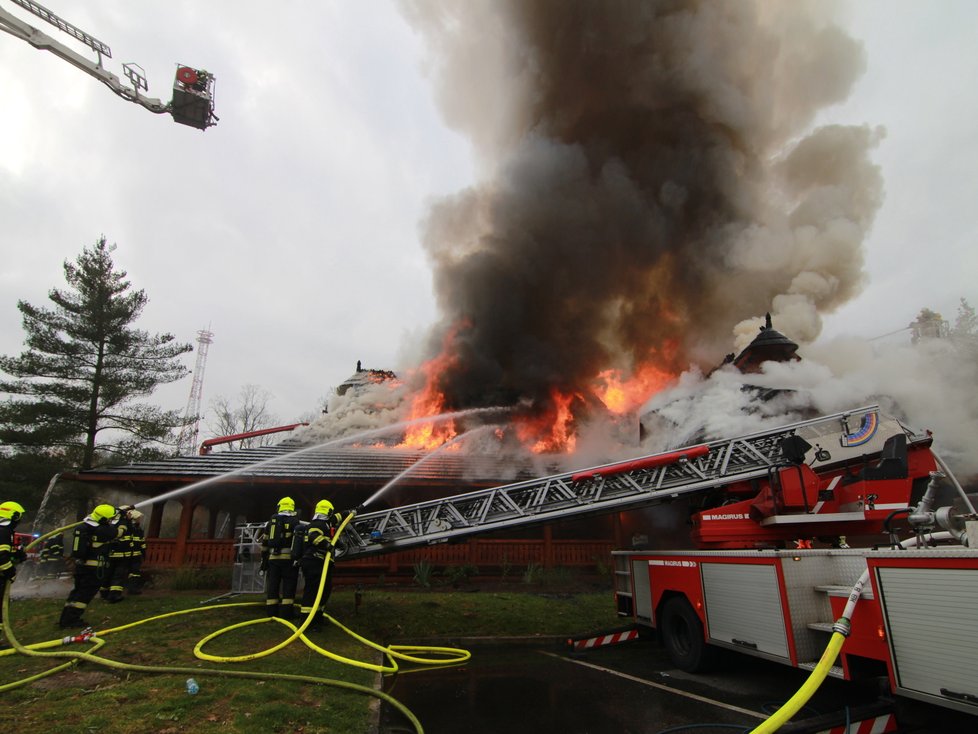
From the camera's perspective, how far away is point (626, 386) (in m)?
18.3

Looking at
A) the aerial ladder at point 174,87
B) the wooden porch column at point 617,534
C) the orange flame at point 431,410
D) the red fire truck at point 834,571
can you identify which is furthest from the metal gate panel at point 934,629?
the aerial ladder at point 174,87

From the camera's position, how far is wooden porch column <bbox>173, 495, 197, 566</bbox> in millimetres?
13102

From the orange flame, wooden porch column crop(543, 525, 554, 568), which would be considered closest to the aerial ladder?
the orange flame

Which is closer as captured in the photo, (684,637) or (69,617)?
(684,637)

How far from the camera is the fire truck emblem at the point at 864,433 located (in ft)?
21.9

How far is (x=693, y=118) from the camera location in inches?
683

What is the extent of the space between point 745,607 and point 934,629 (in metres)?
2.08

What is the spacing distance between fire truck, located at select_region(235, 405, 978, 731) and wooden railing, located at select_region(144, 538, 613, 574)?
5.27 metres

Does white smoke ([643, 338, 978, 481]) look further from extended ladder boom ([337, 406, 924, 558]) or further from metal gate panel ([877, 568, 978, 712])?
metal gate panel ([877, 568, 978, 712])

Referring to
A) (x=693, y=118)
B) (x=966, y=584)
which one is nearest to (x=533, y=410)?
(x=693, y=118)

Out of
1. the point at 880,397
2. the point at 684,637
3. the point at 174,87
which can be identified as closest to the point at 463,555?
the point at 684,637

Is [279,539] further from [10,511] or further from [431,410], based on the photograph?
[431,410]

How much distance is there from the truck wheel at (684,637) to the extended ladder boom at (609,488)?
1.43 meters

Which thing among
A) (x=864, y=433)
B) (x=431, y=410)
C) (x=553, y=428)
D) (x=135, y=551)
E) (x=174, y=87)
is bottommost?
(x=135, y=551)
